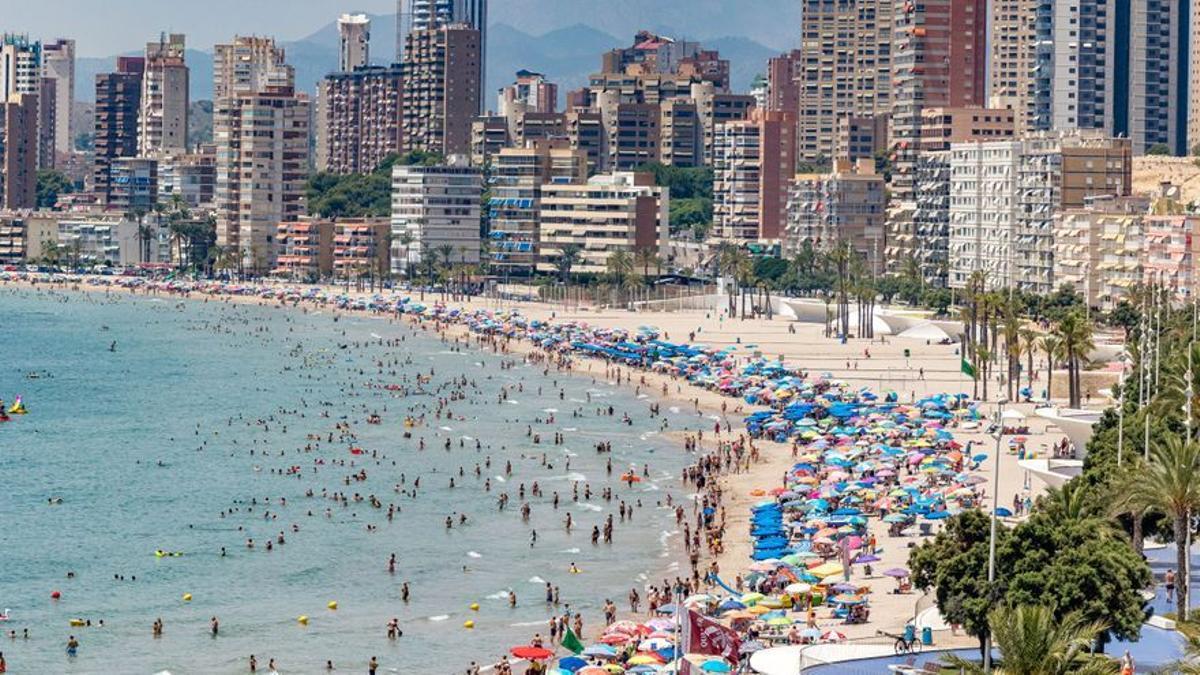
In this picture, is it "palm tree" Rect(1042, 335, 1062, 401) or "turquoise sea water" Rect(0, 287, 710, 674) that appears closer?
"turquoise sea water" Rect(0, 287, 710, 674)

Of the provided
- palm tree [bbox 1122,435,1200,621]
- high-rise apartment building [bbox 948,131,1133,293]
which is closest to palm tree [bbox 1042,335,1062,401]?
palm tree [bbox 1122,435,1200,621]

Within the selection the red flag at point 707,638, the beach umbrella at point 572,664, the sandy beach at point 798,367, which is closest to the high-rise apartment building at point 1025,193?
the sandy beach at point 798,367

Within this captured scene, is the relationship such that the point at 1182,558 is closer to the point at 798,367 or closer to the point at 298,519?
the point at 298,519

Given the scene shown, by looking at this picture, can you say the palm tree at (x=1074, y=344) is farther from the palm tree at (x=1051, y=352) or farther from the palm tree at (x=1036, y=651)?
the palm tree at (x=1036, y=651)

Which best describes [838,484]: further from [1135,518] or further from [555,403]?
[555,403]

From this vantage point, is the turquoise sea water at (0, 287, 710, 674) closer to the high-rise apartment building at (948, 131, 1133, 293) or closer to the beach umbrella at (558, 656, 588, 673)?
the beach umbrella at (558, 656, 588, 673)

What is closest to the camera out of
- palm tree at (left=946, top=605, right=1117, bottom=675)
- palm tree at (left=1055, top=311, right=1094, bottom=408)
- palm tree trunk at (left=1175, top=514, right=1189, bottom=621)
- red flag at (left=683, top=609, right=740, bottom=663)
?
palm tree at (left=946, top=605, right=1117, bottom=675)
